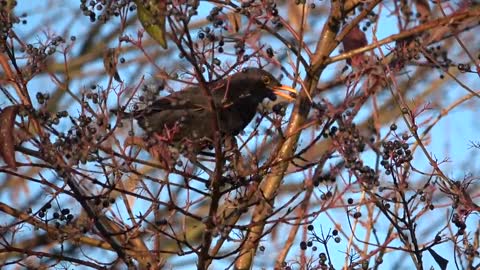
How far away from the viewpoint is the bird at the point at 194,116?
2467 millimetres

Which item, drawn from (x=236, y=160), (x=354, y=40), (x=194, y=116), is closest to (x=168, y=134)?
(x=236, y=160)

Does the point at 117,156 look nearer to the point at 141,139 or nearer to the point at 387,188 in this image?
the point at 141,139

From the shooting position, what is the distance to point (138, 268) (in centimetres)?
289

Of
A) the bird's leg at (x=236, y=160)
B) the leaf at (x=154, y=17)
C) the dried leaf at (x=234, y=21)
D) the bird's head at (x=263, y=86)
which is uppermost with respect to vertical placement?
the bird's head at (x=263, y=86)

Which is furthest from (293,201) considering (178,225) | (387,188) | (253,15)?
(178,225)

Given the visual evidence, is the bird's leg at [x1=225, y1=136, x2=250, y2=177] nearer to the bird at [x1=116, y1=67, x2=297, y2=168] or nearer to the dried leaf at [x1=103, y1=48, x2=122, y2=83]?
the bird at [x1=116, y1=67, x2=297, y2=168]

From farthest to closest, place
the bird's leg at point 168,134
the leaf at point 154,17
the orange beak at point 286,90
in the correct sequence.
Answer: the orange beak at point 286,90 → the bird's leg at point 168,134 → the leaf at point 154,17

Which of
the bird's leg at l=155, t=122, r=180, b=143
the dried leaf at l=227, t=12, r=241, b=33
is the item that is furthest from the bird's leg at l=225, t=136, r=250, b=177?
the dried leaf at l=227, t=12, r=241, b=33

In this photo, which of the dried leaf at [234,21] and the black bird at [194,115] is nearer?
the black bird at [194,115]

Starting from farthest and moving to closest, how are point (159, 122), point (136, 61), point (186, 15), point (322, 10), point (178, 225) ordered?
point (322, 10), point (136, 61), point (178, 225), point (159, 122), point (186, 15)

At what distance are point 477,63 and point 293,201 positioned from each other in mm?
687

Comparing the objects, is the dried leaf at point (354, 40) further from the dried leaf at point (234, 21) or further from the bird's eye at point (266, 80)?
the bird's eye at point (266, 80)

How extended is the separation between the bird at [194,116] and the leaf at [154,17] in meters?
0.16


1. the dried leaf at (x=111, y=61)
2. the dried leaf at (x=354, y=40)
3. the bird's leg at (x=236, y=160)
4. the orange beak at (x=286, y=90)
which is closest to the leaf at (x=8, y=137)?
the dried leaf at (x=111, y=61)
